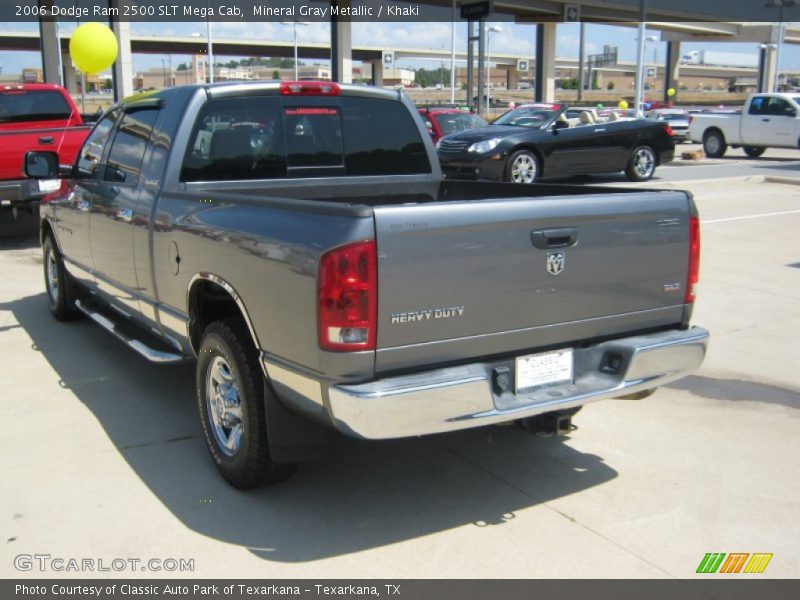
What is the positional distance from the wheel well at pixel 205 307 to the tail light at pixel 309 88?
4.70 ft

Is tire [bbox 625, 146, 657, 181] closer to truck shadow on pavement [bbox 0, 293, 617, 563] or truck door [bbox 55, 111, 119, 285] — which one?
truck door [bbox 55, 111, 119, 285]

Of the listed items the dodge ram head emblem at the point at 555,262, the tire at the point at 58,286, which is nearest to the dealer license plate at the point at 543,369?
the dodge ram head emblem at the point at 555,262

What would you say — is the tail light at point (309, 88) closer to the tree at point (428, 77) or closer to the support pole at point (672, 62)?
the support pole at point (672, 62)

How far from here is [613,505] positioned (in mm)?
4109

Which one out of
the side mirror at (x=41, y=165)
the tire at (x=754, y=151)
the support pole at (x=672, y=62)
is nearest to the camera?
the side mirror at (x=41, y=165)

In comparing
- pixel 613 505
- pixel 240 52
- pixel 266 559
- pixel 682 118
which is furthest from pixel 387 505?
pixel 240 52

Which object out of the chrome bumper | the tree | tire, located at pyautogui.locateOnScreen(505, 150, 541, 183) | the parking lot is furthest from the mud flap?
the tree

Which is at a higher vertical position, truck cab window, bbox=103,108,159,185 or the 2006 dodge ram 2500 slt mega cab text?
truck cab window, bbox=103,108,159,185

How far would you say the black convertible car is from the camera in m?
16.3

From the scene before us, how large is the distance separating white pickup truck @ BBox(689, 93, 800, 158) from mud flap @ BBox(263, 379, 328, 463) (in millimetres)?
24264

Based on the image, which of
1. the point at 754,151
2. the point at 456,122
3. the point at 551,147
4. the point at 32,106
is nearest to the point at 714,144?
the point at 754,151

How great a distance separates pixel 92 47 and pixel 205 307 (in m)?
11.7

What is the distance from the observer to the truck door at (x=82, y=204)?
610 cm

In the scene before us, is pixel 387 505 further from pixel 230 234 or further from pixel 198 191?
pixel 198 191
